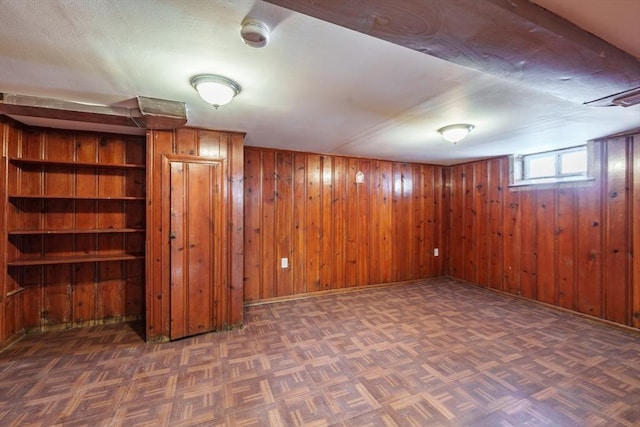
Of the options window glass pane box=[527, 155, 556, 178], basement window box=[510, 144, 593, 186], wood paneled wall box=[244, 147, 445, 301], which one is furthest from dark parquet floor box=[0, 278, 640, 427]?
window glass pane box=[527, 155, 556, 178]

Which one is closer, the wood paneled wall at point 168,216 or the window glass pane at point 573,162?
the wood paneled wall at point 168,216

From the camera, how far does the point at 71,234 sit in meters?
2.85

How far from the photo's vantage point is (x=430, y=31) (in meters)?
0.98

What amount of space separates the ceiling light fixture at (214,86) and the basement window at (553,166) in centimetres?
394

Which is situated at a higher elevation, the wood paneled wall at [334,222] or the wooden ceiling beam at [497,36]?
the wooden ceiling beam at [497,36]

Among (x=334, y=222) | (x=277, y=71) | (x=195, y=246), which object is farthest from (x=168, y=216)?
(x=334, y=222)

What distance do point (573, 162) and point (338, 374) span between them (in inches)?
151

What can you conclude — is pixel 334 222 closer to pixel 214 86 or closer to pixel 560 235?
pixel 214 86

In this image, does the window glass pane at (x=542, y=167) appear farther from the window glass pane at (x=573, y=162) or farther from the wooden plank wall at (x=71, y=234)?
the wooden plank wall at (x=71, y=234)

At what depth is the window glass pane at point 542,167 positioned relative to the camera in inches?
141

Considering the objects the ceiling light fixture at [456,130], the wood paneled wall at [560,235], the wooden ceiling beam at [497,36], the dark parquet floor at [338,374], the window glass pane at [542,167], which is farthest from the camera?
the window glass pane at [542,167]

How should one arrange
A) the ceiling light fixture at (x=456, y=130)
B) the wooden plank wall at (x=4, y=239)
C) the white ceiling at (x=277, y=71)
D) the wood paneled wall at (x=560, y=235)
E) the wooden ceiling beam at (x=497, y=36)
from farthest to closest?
1. the wood paneled wall at (x=560, y=235)
2. the ceiling light fixture at (x=456, y=130)
3. the wooden plank wall at (x=4, y=239)
4. the white ceiling at (x=277, y=71)
5. the wooden ceiling beam at (x=497, y=36)

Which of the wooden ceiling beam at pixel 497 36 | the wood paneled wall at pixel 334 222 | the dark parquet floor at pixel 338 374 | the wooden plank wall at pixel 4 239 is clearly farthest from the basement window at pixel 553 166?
the wooden plank wall at pixel 4 239

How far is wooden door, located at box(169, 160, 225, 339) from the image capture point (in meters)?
2.62
